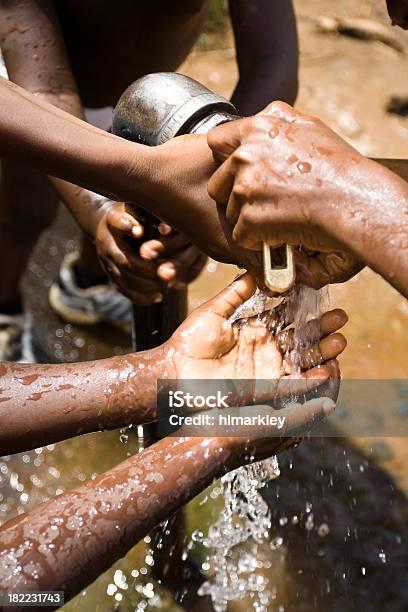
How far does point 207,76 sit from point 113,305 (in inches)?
77.0

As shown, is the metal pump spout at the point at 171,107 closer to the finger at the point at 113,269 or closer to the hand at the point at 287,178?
the hand at the point at 287,178

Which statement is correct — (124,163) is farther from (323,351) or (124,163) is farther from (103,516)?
(103,516)

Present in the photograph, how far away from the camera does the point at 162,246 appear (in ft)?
7.56

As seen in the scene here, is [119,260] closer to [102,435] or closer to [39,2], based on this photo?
[39,2]

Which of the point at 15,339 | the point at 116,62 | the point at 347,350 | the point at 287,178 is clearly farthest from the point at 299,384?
the point at 15,339

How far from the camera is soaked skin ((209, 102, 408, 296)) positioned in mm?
1607

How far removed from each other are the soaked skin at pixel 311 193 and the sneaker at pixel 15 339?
194 cm

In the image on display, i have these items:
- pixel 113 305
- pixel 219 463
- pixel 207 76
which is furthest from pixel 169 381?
pixel 207 76

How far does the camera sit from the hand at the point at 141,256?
90.4 inches

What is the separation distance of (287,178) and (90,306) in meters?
2.19

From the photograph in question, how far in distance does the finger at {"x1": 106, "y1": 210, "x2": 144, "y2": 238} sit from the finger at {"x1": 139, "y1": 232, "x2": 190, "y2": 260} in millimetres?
47

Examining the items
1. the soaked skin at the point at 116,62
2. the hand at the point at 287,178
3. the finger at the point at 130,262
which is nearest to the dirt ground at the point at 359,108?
the soaked skin at the point at 116,62

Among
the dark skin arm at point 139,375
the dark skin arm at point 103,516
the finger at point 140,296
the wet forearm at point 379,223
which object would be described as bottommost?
the finger at point 140,296

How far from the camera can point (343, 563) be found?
2844mm
